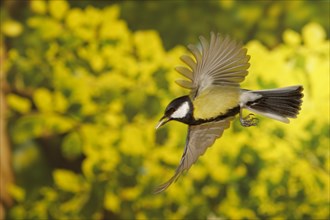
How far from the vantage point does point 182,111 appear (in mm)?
633

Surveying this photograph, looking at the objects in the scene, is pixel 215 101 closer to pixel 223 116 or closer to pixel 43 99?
pixel 223 116

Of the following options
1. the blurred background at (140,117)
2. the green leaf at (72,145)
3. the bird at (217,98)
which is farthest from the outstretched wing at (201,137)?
the green leaf at (72,145)

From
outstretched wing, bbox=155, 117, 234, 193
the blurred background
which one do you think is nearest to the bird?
outstretched wing, bbox=155, 117, 234, 193

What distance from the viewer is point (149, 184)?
1.57 m

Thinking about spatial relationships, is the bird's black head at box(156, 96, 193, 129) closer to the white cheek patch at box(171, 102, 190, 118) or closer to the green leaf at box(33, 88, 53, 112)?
the white cheek patch at box(171, 102, 190, 118)

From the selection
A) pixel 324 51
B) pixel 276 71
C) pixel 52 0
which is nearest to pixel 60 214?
pixel 52 0

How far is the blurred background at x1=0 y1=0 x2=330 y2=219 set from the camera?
4.83 feet

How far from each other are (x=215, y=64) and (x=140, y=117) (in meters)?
0.95

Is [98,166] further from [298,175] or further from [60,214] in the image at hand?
[298,175]

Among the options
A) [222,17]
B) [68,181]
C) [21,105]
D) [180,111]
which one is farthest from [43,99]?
[180,111]

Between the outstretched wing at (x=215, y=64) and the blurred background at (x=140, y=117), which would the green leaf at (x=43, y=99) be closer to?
the blurred background at (x=140, y=117)

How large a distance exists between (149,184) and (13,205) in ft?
1.21

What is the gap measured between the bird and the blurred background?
828mm

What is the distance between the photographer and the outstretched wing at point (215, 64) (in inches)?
24.5
